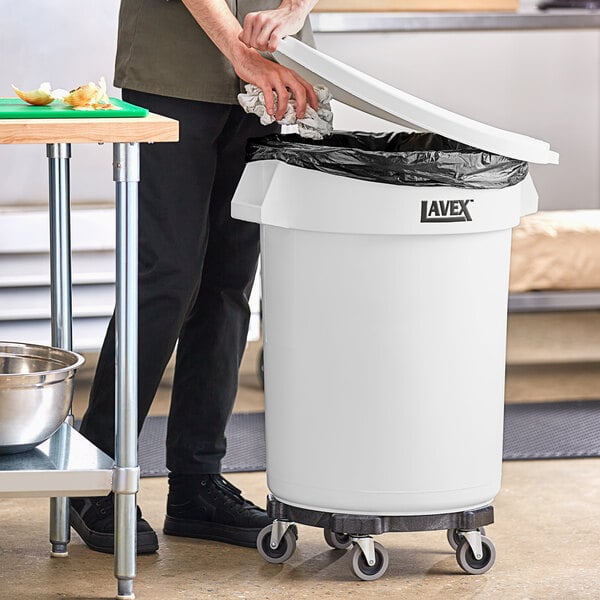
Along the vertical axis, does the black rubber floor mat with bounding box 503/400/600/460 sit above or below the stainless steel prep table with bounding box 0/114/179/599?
below

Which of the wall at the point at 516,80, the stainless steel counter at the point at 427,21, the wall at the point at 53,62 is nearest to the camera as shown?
the wall at the point at 53,62

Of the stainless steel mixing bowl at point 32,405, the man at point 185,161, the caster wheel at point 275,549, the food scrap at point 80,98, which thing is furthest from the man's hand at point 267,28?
the caster wheel at point 275,549

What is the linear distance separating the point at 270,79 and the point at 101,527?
2.78ft

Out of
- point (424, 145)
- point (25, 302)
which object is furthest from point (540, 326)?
point (424, 145)

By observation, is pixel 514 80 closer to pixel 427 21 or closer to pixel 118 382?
pixel 427 21

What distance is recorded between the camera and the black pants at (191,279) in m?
2.10

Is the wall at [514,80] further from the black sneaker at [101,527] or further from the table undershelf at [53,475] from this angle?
the table undershelf at [53,475]

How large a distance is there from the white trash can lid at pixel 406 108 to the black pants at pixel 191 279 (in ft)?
0.88

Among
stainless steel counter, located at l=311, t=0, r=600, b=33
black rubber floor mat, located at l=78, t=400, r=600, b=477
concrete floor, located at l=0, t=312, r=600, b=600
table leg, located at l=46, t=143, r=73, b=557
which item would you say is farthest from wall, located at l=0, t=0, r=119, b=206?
Result: table leg, located at l=46, t=143, r=73, b=557

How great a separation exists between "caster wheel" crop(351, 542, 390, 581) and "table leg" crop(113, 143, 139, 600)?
38 cm

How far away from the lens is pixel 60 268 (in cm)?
207

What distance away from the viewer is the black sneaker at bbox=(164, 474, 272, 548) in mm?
2223

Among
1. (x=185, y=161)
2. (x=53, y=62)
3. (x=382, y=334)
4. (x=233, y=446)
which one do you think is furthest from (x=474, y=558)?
(x=53, y=62)

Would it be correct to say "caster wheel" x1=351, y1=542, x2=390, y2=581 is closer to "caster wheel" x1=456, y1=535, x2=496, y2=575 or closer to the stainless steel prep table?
"caster wheel" x1=456, y1=535, x2=496, y2=575
